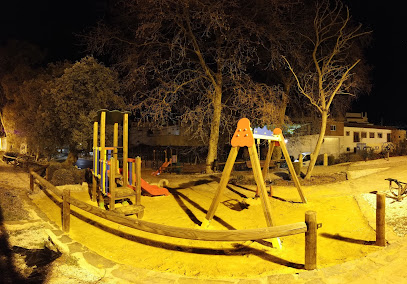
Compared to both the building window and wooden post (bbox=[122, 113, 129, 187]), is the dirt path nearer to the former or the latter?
wooden post (bbox=[122, 113, 129, 187])

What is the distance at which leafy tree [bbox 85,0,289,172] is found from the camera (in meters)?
13.4

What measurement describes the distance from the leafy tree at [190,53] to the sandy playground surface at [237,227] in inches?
235

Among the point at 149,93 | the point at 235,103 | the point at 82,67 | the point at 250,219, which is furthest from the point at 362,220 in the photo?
the point at 82,67

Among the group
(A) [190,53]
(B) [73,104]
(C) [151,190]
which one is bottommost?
(C) [151,190]

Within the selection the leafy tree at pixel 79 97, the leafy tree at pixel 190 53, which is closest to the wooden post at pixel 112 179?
the leafy tree at pixel 79 97

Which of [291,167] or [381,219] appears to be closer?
[381,219]

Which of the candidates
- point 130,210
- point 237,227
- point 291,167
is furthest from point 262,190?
point 130,210

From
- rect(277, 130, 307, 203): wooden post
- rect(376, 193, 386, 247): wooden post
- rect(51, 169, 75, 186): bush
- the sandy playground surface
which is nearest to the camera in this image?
the sandy playground surface

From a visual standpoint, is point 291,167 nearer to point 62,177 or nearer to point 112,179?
point 112,179

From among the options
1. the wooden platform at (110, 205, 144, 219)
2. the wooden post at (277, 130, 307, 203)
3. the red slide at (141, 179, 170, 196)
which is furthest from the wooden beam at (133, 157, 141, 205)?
the wooden post at (277, 130, 307, 203)

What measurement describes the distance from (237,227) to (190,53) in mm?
12844

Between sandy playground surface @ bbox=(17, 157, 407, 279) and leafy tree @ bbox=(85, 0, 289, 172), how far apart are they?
19.6ft

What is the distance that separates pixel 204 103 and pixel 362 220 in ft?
35.2

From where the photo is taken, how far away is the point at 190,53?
16.8 metres
